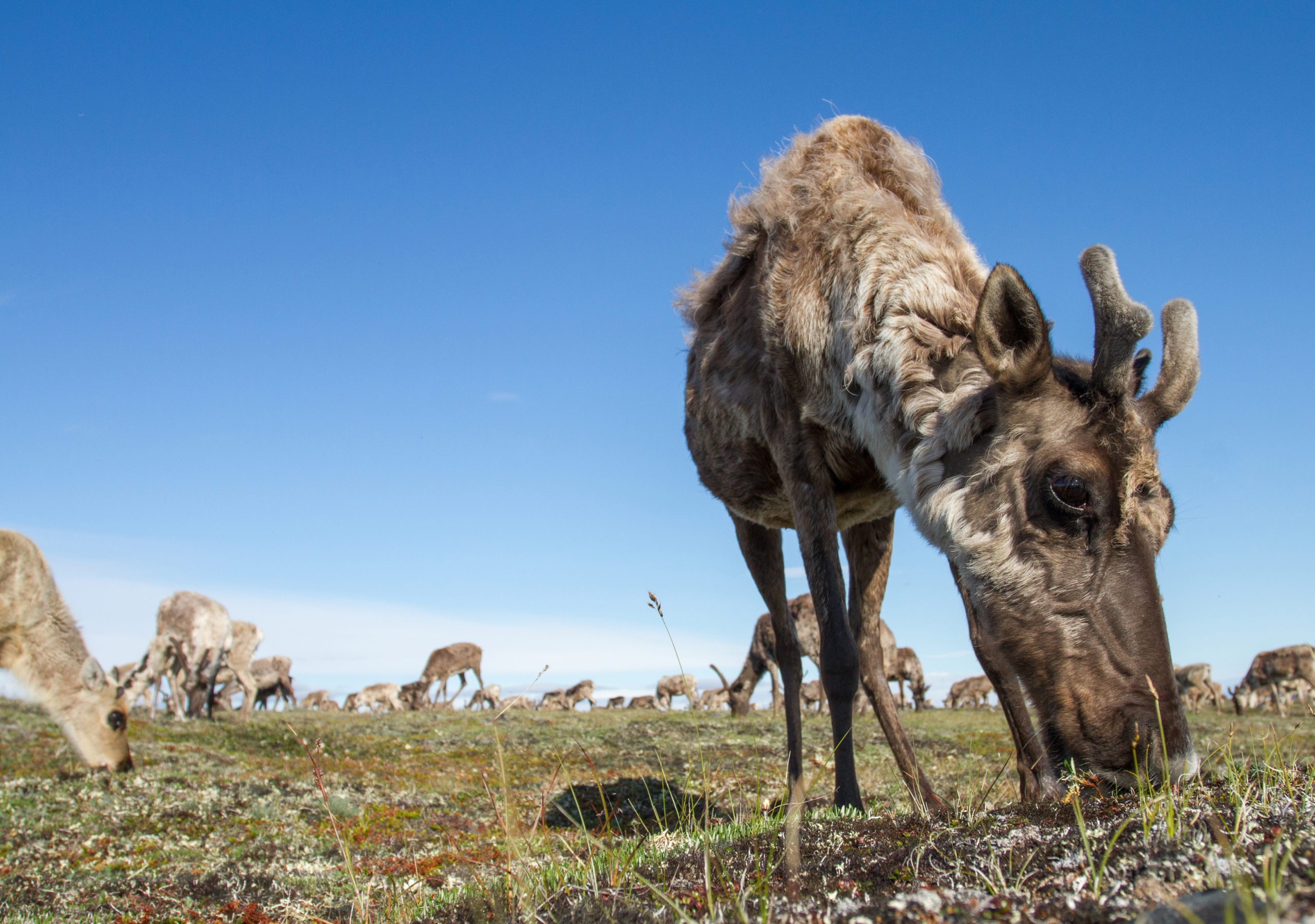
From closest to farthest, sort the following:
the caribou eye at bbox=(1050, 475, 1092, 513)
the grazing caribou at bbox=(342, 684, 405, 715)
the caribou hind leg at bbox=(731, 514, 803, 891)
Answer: the caribou eye at bbox=(1050, 475, 1092, 513) → the caribou hind leg at bbox=(731, 514, 803, 891) → the grazing caribou at bbox=(342, 684, 405, 715)

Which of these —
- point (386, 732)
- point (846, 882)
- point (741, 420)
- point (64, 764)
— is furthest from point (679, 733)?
point (846, 882)

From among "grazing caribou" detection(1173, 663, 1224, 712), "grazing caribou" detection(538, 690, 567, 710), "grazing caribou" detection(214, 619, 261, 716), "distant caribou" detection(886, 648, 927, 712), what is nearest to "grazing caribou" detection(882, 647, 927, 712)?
"distant caribou" detection(886, 648, 927, 712)

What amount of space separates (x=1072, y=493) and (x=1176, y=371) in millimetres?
853

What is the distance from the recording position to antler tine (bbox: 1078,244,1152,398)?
3.53m

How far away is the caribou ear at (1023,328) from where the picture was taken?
3779 millimetres

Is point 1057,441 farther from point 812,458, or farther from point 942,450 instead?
point 812,458

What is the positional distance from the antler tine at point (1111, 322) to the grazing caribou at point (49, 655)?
1203cm

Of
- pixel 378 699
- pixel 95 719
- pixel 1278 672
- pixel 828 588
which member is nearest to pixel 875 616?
pixel 828 588

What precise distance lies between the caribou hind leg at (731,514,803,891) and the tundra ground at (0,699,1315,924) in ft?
1.56

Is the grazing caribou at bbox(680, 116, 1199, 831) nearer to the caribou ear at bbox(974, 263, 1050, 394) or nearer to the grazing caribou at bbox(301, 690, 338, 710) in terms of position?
the caribou ear at bbox(974, 263, 1050, 394)

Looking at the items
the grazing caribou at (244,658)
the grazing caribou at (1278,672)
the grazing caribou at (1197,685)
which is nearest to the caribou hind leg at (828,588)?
the grazing caribou at (244,658)

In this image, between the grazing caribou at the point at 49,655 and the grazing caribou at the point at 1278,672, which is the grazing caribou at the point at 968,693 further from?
the grazing caribou at the point at 49,655

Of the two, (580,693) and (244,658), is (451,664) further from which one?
(244,658)

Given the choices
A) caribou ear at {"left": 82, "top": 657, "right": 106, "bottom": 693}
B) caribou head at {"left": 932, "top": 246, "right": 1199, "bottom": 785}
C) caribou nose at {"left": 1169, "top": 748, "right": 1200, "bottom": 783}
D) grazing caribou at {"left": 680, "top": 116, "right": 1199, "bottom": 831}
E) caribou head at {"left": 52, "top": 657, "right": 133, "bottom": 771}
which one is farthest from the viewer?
caribou ear at {"left": 82, "top": 657, "right": 106, "bottom": 693}
